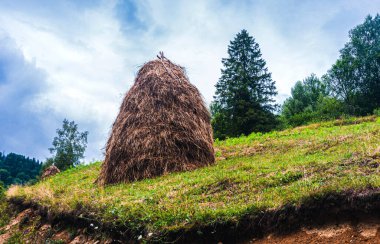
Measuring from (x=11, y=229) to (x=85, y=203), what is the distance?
137 inches

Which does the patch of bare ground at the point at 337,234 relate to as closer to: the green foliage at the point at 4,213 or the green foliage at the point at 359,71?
the green foliage at the point at 4,213

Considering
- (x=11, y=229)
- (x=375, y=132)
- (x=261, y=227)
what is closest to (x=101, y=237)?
(x=261, y=227)

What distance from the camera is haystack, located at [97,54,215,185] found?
943 centimetres

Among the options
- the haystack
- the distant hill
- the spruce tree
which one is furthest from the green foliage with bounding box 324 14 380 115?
the distant hill

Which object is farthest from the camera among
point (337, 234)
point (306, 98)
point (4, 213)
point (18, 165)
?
point (18, 165)

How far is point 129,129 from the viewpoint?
9.91 metres

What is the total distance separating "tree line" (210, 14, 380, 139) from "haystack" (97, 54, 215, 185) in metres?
25.6

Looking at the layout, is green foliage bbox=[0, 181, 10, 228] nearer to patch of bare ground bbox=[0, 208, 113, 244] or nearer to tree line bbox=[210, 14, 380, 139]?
patch of bare ground bbox=[0, 208, 113, 244]

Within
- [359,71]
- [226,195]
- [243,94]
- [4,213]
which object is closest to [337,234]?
[226,195]

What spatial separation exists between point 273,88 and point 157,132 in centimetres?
3292

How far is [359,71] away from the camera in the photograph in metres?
42.1

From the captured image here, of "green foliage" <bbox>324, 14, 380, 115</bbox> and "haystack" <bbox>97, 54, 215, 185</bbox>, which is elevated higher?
"green foliage" <bbox>324, 14, 380, 115</bbox>

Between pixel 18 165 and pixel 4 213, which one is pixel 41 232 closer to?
pixel 4 213

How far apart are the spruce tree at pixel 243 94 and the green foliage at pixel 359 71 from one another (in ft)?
29.3
